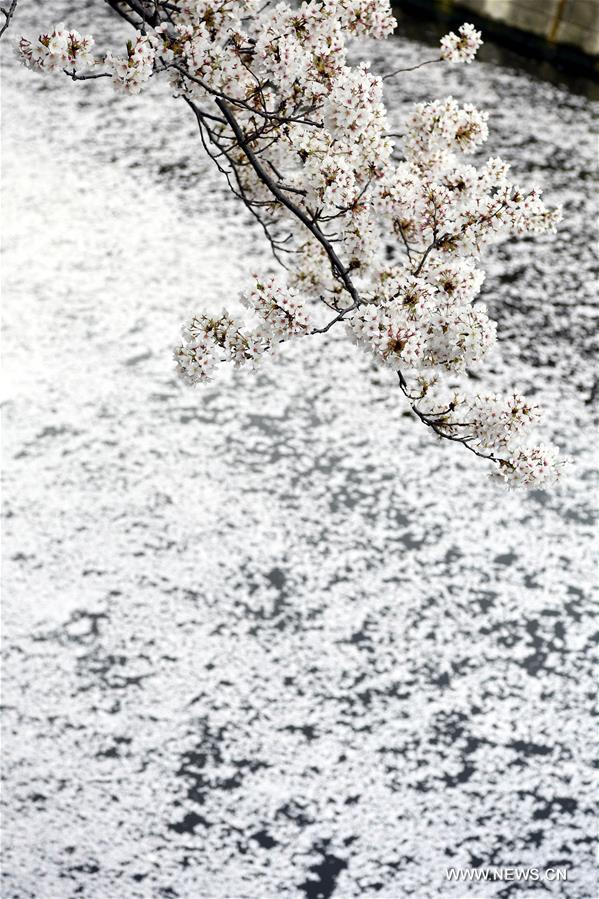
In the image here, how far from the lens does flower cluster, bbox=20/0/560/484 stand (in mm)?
1526

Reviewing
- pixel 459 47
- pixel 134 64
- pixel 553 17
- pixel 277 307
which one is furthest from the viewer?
pixel 553 17

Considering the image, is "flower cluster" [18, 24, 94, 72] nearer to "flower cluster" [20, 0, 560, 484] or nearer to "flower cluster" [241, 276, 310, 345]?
"flower cluster" [20, 0, 560, 484]

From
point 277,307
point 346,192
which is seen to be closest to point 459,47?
point 346,192

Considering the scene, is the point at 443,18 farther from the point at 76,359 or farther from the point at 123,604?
the point at 123,604

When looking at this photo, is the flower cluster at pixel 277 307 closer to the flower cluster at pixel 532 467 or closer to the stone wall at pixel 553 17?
the flower cluster at pixel 532 467

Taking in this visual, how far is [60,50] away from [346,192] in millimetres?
482

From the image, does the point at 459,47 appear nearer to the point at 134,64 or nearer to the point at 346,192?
the point at 346,192

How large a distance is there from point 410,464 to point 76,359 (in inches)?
52.9

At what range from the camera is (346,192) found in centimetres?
161

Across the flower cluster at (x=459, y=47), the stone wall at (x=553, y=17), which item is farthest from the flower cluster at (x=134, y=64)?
the stone wall at (x=553, y=17)

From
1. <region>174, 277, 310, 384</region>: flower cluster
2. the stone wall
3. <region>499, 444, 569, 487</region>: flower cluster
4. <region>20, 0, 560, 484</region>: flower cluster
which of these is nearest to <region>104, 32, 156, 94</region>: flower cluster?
<region>20, 0, 560, 484</region>: flower cluster

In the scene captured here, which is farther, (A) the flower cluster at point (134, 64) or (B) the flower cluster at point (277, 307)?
(B) the flower cluster at point (277, 307)

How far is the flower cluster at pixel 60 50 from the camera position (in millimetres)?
1495

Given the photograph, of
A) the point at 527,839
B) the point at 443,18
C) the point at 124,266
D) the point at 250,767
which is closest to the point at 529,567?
the point at 527,839
